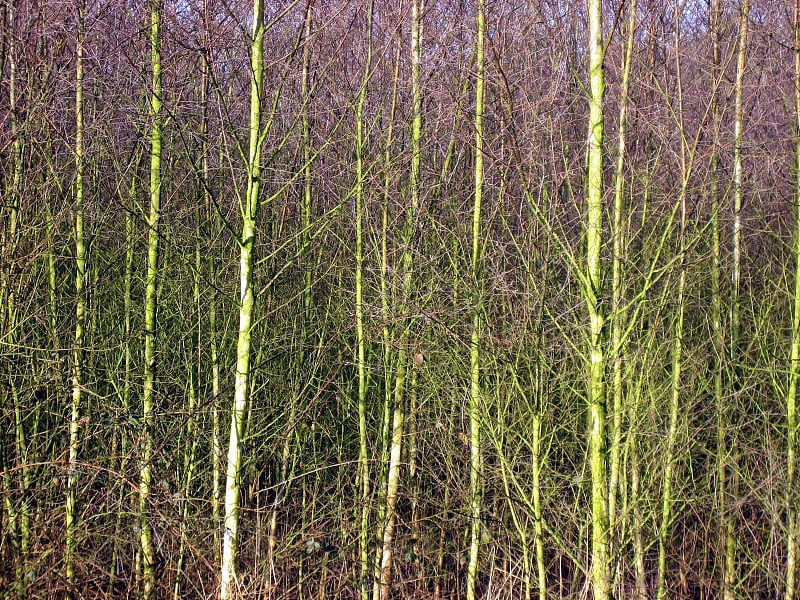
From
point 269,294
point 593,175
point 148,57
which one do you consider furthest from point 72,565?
point 593,175

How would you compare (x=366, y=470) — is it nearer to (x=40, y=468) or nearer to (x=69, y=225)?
(x=40, y=468)

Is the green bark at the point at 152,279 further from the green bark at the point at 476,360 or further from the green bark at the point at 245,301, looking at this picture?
the green bark at the point at 476,360

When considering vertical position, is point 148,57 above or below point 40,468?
above

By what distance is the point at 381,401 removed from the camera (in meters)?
8.56

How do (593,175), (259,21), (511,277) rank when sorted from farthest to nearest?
1. (511,277)
2. (259,21)
3. (593,175)

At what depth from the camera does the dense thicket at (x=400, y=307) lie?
574cm

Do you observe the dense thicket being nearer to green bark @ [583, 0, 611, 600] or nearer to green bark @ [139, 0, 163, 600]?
green bark @ [139, 0, 163, 600]

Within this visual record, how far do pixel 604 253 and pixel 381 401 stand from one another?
3.03 metres

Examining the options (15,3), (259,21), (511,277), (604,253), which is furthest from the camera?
(511,277)

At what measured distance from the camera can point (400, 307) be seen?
7.05m

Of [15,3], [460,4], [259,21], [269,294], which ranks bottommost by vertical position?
[269,294]

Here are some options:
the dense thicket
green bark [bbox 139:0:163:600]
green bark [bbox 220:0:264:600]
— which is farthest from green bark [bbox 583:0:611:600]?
green bark [bbox 139:0:163:600]

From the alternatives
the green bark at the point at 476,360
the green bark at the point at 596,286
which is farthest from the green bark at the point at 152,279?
the green bark at the point at 596,286

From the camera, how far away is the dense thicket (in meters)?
5.74
